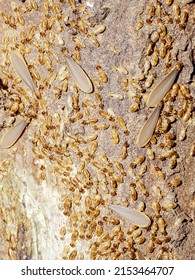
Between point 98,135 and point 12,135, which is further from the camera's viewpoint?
point 12,135

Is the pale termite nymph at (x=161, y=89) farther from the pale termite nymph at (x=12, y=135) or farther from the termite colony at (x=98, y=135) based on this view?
the pale termite nymph at (x=12, y=135)

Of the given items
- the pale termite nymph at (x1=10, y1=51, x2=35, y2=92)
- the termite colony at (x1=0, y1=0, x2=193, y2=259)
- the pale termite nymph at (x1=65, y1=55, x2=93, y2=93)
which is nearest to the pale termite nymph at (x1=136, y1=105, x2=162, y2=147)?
the termite colony at (x1=0, y1=0, x2=193, y2=259)

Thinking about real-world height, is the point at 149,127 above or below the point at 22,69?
below

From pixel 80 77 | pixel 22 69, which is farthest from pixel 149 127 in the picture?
pixel 22 69

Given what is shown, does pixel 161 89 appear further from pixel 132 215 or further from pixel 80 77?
pixel 132 215

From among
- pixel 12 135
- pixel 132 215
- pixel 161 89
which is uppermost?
pixel 161 89
